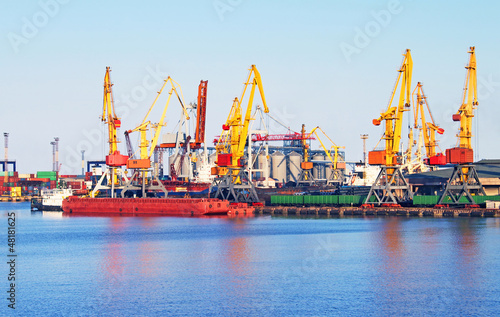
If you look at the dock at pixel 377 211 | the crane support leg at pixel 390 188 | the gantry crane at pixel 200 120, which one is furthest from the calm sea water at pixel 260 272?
the gantry crane at pixel 200 120

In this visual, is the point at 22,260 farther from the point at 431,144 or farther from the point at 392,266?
the point at 431,144

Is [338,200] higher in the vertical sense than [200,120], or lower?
lower

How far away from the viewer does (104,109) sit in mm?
100438

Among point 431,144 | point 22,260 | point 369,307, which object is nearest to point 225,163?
point 431,144

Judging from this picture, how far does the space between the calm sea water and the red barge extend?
20.6m

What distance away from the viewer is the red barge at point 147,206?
3339 inches

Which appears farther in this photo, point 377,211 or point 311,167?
point 311,167

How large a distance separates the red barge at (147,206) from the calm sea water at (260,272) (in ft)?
67.4

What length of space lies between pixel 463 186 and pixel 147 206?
40.0m

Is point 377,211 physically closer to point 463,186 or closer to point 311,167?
point 463,186

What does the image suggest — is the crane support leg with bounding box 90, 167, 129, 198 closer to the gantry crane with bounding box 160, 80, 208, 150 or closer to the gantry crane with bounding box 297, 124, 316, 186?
the gantry crane with bounding box 160, 80, 208, 150

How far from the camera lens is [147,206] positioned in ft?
297

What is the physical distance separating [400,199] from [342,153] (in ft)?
282

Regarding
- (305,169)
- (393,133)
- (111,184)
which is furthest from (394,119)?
(305,169)
